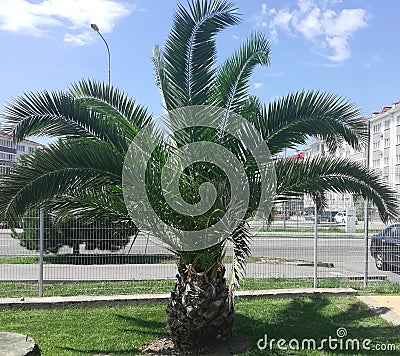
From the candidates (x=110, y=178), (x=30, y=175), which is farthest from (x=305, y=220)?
(x=30, y=175)

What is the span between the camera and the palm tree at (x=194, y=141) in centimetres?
514

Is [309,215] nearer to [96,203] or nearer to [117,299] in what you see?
[117,299]

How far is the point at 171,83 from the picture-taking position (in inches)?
224

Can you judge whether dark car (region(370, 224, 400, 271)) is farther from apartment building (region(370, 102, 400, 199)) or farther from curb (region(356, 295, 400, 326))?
apartment building (region(370, 102, 400, 199))

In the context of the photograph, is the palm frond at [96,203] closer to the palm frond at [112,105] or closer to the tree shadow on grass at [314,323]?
the palm frond at [112,105]

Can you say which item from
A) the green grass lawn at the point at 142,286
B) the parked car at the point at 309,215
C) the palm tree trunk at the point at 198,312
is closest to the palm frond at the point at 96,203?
the palm tree trunk at the point at 198,312

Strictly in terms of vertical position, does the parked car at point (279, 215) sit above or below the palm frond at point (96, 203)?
below

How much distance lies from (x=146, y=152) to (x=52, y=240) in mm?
4044

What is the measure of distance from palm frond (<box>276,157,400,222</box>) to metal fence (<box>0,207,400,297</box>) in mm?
2000

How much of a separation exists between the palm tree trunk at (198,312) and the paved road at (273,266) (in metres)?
3.07

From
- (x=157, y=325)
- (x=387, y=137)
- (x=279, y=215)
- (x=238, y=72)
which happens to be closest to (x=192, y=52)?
(x=238, y=72)

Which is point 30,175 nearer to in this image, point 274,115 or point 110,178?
point 110,178

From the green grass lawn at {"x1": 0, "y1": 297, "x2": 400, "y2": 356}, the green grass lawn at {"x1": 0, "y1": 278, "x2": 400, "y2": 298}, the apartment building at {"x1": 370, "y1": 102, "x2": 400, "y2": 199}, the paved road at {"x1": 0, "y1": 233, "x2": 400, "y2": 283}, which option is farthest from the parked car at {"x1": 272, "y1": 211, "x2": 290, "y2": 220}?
the apartment building at {"x1": 370, "y1": 102, "x2": 400, "y2": 199}

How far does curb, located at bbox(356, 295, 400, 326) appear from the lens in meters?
6.52
